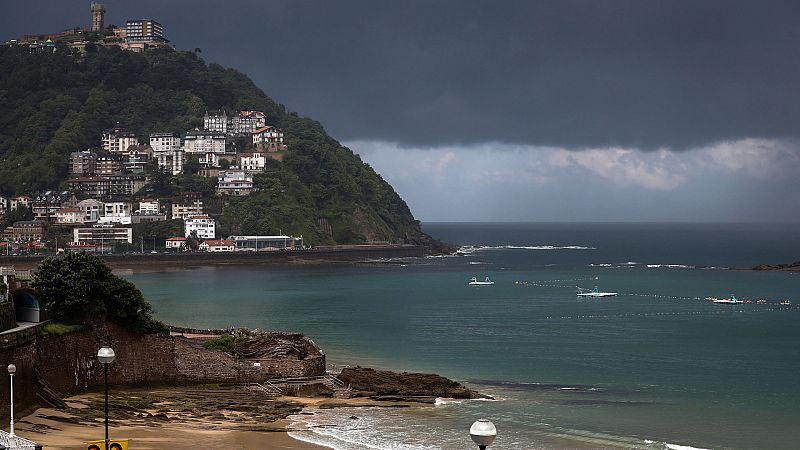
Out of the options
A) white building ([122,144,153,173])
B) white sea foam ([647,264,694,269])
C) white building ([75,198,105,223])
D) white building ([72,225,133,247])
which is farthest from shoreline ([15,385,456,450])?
white building ([122,144,153,173])

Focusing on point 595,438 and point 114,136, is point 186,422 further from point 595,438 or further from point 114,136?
point 114,136

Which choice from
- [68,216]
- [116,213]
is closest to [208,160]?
[116,213]

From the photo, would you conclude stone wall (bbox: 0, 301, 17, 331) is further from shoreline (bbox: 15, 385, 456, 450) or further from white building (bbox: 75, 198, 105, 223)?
white building (bbox: 75, 198, 105, 223)

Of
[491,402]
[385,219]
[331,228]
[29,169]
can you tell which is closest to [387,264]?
[331,228]

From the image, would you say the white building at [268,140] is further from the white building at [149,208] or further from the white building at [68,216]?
the white building at [68,216]

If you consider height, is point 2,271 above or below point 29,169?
below
